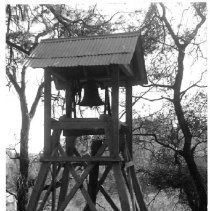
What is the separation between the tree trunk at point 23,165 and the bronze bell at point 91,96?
20.3ft

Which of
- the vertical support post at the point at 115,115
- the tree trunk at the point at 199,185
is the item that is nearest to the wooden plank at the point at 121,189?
the vertical support post at the point at 115,115

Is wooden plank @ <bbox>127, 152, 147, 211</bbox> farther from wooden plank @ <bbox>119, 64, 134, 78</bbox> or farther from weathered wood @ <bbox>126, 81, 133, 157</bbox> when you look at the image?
wooden plank @ <bbox>119, 64, 134, 78</bbox>

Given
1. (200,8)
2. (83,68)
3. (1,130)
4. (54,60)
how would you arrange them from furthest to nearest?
(200,8) < (83,68) < (54,60) < (1,130)

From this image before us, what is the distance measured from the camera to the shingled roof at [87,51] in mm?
5891

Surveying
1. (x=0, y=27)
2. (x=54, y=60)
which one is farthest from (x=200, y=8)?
(x=0, y=27)

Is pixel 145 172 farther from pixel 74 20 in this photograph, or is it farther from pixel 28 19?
pixel 28 19

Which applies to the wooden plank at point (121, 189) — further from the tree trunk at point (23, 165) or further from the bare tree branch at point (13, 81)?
the bare tree branch at point (13, 81)

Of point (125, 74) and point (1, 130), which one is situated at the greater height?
point (125, 74)

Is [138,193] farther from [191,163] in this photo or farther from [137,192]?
[191,163]

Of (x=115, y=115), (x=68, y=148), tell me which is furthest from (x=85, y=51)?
(x=68, y=148)

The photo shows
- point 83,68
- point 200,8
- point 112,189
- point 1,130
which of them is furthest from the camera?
point 112,189

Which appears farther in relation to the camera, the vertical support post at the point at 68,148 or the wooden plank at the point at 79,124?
the vertical support post at the point at 68,148

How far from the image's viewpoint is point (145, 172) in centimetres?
1308

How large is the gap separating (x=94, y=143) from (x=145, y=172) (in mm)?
6340
